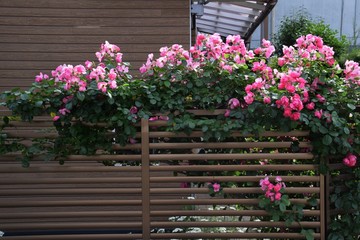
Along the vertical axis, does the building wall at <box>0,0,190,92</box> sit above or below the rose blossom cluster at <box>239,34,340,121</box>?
above

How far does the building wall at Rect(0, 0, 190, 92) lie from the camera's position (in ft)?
18.2

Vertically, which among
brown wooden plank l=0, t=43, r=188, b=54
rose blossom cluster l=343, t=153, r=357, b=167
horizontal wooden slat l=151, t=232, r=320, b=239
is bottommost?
horizontal wooden slat l=151, t=232, r=320, b=239

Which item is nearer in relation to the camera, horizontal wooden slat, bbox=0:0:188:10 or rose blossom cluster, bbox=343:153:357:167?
rose blossom cluster, bbox=343:153:357:167

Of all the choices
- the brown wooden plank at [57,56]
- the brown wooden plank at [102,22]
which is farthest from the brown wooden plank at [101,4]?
the brown wooden plank at [57,56]

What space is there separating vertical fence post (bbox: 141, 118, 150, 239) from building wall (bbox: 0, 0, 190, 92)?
80.7 inches

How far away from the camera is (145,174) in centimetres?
368

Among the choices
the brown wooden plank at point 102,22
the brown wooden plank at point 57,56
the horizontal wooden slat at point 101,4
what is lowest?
the brown wooden plank at point 57,56

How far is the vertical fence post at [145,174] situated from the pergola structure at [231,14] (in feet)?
13.6

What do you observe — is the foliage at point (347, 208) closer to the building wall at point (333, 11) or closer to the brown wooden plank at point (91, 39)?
the brown wooden plank at point (91, 39)

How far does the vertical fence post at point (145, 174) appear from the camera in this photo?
11.9ft

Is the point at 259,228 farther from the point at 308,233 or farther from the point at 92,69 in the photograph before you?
the point at 92,69

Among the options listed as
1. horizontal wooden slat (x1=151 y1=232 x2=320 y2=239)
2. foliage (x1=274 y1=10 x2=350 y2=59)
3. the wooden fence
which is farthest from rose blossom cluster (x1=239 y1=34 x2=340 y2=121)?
foliage (x1=274 y1=10 x2=350 y2=59)

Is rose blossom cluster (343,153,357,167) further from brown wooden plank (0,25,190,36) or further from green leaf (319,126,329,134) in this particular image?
brown wooden plank (0,25,190,36)

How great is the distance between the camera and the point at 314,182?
3754 mm
